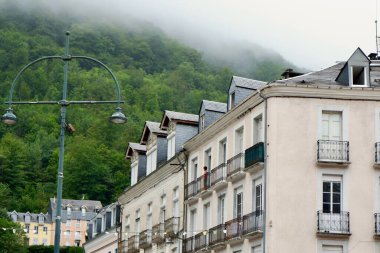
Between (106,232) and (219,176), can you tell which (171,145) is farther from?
(106,232)

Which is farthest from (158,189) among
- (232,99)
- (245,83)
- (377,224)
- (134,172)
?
(377,224)

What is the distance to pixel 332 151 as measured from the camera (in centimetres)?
3831

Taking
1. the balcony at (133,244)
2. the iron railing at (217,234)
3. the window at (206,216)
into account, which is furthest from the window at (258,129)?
the balcony at (133,244)

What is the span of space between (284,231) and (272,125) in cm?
467

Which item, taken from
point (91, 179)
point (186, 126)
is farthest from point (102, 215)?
point (91, 179)

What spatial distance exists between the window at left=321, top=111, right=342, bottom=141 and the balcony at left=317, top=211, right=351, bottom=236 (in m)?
3.42

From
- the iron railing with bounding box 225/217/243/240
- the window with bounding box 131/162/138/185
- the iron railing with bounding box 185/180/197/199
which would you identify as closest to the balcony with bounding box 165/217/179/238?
the iron railing with bounding box 185/180/197/199

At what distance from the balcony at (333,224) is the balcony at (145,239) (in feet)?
64.7

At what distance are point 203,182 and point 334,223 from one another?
11.2 m

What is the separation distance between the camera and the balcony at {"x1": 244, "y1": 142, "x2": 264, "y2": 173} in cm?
3891

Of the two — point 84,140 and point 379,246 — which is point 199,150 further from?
point 84,140

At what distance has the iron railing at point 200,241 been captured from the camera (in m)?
45.5

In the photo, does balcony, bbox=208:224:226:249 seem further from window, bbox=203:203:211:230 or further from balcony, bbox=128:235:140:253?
balcony, bbox=128:235:140:253

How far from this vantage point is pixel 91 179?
17238 centimetres
